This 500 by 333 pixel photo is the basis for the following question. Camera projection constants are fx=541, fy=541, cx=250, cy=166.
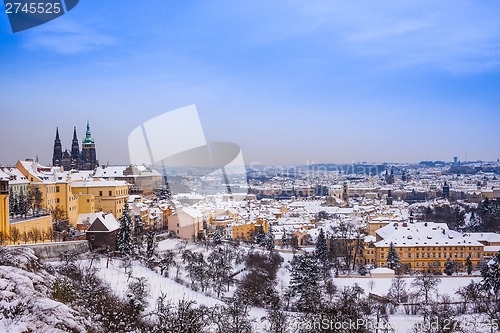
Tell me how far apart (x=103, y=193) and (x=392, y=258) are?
414 inches

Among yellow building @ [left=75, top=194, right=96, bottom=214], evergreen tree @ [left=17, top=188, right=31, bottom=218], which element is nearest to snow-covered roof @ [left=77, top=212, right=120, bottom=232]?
evergreen tree @ [left=17, top=188, right=31, bottom=218]

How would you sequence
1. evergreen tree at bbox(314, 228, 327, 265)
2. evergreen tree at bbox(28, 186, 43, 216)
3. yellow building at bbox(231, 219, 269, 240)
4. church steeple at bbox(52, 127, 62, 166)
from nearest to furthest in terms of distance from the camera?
evergreen tree at bbox(28, 186, 43, 216)
evergreen tree at bbox(314, 228, 327, 265)
yellow building at bbox(231, 219, 269, 240)
church steeple at bbox(52, 127, 62, 166)

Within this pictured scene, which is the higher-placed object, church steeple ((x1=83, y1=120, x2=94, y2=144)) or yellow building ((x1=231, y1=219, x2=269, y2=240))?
church steeple ((x1=83, y1=120, x2=94, y2=144))

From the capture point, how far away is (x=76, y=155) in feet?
115

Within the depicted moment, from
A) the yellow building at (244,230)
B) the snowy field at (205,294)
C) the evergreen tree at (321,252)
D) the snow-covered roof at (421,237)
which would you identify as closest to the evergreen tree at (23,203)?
the snowy field at (205,294)

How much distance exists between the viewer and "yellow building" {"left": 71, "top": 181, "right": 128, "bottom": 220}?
61.8ft

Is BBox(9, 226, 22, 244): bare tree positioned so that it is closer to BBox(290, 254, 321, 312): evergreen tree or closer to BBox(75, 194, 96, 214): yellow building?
BBox(75, 194, 96, 214): yellow building

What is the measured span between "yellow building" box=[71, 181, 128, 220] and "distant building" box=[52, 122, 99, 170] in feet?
48.7

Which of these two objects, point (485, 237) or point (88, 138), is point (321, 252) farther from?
point (88, 138)

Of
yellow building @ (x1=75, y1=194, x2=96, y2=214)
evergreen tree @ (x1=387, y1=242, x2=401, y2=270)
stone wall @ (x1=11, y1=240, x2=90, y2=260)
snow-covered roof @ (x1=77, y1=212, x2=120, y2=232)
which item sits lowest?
evergreen tree @ (x1=387, y1=242, x2=401, y2=270)

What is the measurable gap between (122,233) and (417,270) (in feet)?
36.1

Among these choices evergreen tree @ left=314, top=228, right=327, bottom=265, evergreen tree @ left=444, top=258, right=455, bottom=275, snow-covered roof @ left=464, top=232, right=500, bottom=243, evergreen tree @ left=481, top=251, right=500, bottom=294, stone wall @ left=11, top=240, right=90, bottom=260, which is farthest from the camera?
snow-covered roof @ left=464, top=232, right=500, bottom=243

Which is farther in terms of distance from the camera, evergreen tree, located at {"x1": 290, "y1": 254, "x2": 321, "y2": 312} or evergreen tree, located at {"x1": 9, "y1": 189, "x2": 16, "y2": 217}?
evergreen tree, located at {"x1": 9, "y1": 189, "x2": 16, "y2": 217}

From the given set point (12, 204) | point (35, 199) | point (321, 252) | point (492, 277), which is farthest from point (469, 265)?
point (12, 204)
